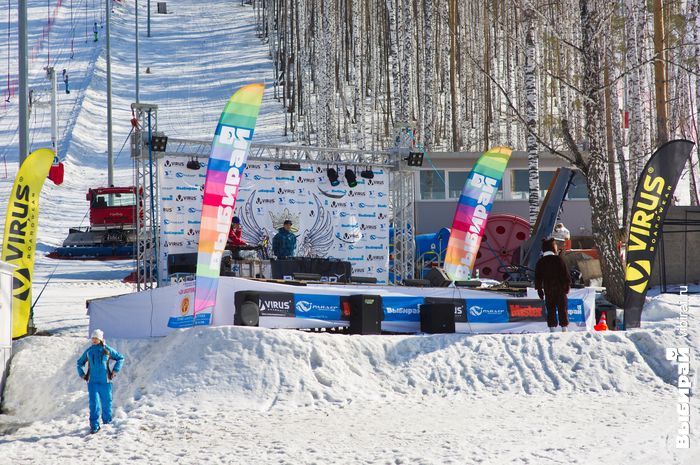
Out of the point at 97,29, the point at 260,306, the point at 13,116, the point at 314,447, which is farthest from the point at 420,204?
the point at 97,29

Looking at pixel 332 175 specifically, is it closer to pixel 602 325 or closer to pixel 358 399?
pixel 602 325

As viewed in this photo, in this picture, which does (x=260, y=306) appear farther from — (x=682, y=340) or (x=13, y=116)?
(x=13, y=116)

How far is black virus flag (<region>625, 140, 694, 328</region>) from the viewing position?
15.4 metres

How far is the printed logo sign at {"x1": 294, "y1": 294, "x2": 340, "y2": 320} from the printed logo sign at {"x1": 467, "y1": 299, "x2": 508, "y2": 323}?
6.99ft

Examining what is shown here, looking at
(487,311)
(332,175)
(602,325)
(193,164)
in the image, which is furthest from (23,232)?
(602,325)

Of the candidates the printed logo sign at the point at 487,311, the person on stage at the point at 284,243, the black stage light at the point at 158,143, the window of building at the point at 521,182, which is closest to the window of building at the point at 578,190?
the window of building at the point at 521,182

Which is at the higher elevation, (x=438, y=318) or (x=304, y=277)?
(x=304, y=277)

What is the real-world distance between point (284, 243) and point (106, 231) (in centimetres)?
1303

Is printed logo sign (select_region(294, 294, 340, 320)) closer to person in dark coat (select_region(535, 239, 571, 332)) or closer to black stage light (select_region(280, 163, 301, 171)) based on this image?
person in dark coat (select_region(535, 239, 571, 332))

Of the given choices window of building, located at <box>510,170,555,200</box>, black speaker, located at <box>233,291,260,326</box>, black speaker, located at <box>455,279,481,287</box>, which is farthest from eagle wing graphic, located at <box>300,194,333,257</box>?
window of building, located at <box>510,170,555,200</box>

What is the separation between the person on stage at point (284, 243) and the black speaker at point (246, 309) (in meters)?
3.93

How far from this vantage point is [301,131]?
50562 millimetres

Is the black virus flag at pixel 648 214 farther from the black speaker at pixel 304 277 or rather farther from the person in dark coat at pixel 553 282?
the black speaker at pixel 304 277

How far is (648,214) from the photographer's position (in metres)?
15.4
